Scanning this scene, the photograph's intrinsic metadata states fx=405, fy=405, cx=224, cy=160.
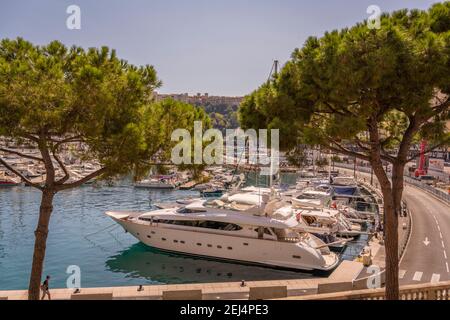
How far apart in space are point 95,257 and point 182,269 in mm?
6738

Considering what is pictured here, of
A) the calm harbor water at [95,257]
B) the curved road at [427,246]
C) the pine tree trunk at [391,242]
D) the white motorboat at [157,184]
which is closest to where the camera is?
the pine tree trunk at [391,242]

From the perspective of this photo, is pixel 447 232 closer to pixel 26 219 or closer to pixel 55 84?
pixel 55 84

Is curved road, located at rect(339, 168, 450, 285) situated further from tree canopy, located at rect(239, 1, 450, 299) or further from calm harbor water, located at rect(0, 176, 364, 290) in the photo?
tree canopy, located at rect(239, 1, 450, 299)

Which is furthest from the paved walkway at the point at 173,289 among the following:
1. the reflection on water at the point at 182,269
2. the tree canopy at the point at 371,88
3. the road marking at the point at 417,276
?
the tree canopy at the point at 371,88

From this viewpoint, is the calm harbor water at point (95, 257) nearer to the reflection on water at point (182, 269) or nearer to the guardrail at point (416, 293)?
the reflection on water at point (182, 269)

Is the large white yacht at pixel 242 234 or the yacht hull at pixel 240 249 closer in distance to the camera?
the yacht hull at pixel 240 249

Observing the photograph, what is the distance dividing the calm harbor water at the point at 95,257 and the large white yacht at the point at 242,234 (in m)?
0.78

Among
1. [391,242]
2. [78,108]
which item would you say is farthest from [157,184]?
[391,242]

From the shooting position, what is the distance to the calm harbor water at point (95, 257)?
2392cm

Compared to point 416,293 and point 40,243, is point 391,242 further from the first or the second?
point 40,243

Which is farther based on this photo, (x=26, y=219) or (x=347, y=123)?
(x=26, y=219)

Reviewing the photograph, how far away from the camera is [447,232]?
30.1m

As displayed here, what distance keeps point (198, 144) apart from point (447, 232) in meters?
24.7
